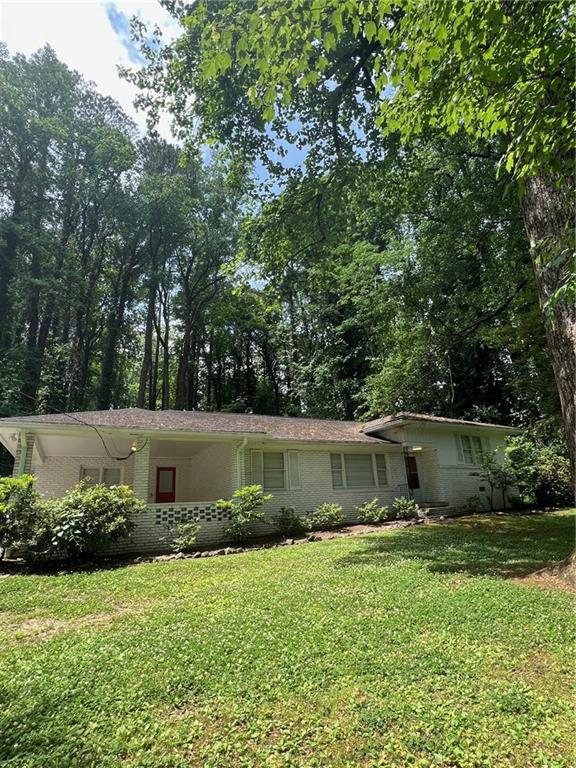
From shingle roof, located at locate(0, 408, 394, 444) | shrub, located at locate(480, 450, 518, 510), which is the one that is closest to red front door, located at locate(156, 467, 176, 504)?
shingle roof, located at locate(0, 408, 394, 444)

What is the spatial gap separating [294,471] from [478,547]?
21.7 ft

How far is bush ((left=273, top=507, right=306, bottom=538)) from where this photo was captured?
1254cm

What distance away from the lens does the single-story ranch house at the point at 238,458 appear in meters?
11.0

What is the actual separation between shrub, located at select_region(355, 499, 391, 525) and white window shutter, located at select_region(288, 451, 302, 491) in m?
2.51

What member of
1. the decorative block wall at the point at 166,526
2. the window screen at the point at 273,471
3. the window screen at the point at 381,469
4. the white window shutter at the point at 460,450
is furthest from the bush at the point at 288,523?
the white window shutter at the point at 460,450

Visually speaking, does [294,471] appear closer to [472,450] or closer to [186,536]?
[186,536]

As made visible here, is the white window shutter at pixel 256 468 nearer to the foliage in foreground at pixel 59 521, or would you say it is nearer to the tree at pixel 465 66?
the foliage in foreground at pixel 59 521

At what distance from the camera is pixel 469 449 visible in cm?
1833

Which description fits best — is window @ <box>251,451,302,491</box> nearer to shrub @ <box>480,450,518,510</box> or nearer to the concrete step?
the concrete step

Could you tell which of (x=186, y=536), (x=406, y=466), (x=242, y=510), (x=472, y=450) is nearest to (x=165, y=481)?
(x=242, y=510)

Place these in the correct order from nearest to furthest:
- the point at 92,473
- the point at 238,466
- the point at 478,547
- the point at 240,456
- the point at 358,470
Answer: the point at 478,547 < the point at 238,466 < the point at 240,456 < the point at 92,473 < the point at 358,470

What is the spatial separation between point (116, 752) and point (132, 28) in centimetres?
1510

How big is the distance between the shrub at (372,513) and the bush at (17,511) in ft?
33.5

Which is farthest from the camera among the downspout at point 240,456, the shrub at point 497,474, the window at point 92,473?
the shrub at point 497,474
